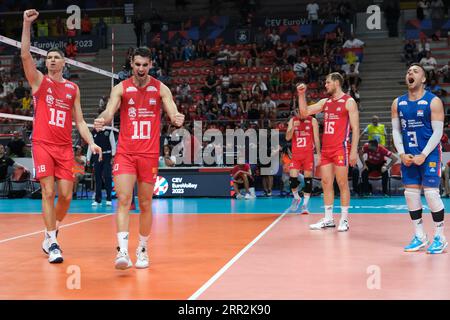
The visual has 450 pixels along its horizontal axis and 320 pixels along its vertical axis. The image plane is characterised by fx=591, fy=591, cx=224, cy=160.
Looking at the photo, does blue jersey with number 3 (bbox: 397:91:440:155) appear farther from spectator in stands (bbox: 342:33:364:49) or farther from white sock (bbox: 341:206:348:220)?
spectator in stands (bbox: 342:33:364:49)

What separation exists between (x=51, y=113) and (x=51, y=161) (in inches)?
20.8

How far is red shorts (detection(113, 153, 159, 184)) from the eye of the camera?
560 centimetres

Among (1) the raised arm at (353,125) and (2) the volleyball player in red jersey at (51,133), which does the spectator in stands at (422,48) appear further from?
(2) the volleyball player in red jersey at (51,133)

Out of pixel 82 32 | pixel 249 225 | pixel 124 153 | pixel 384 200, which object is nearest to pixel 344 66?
pixel 384 200

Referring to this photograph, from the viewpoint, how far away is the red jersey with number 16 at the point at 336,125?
8656 mm

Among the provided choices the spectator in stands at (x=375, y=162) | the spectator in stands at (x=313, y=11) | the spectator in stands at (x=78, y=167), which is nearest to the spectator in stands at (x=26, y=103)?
the spectator in stands at (x=78, y=167)

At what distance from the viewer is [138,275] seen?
17.2ft

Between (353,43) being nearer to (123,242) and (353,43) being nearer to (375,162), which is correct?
(375,162)

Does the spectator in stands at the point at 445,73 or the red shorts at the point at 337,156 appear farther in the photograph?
the spectator in stands at the point at 445,73

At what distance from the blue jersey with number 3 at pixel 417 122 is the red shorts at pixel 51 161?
378cm

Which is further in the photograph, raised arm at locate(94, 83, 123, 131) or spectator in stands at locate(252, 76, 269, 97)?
spectator in stands at locate(252, 76, 269, 97)

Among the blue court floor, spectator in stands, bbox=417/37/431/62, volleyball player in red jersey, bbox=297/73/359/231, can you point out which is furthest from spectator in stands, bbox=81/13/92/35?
volleyball player in red jersey, bbox=297/73/359/231

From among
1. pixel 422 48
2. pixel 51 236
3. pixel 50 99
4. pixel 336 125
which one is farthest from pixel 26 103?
pixel 51 236

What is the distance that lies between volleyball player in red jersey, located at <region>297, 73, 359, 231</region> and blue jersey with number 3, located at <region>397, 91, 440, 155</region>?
1818mm
